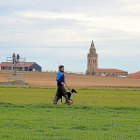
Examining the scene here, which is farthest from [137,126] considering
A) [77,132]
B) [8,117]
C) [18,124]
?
[8,117]

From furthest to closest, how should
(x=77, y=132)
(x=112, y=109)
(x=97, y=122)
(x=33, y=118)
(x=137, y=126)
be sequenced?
(x=112, y=109) → (x=33, y=118) → (x=97, y=122) → (x=137, y=126) → (x=77, y=132)

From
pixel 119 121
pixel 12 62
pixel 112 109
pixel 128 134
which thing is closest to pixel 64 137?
pixel 128 134

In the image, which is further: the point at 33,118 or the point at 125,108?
the point at 125,108

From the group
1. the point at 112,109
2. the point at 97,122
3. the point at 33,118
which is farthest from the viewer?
the point at 112,109

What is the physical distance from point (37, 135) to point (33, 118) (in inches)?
125

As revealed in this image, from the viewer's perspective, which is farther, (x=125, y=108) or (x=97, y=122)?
(x=125, y=108)

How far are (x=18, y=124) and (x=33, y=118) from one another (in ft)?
4.80

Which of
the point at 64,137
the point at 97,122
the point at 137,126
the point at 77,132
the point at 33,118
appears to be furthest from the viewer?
the point at 33,118

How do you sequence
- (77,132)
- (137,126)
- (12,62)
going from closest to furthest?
(77,132) → (137,126) → (12,62)

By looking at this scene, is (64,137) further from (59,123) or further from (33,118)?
(33,118)

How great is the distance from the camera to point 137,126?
10.8 metres

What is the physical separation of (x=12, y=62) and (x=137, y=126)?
56.9 m

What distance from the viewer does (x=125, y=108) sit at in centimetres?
1669

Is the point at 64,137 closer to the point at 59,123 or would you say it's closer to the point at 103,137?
the point at 103,137
